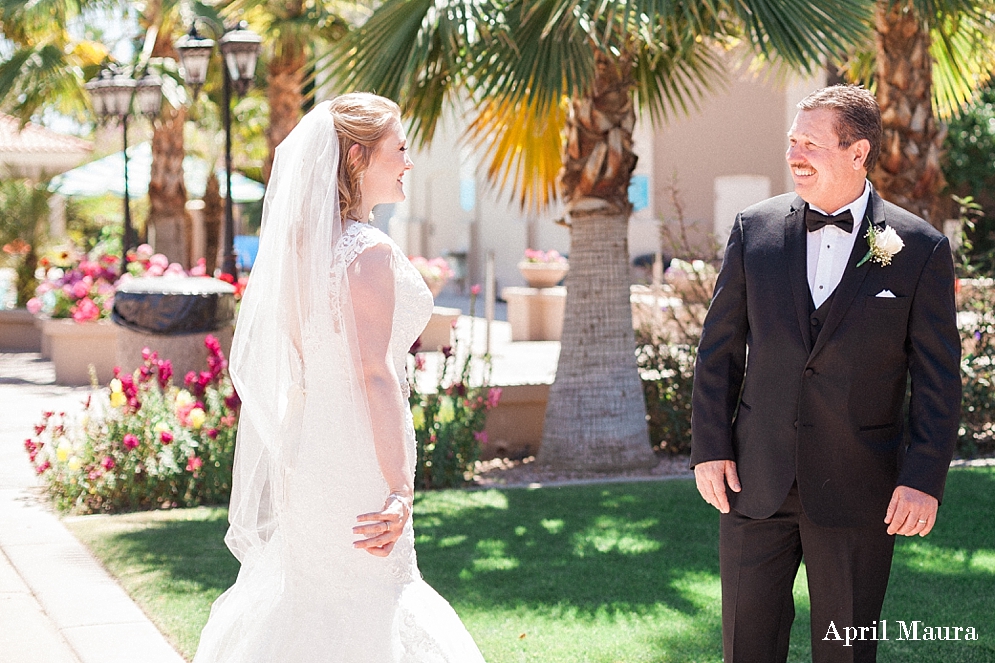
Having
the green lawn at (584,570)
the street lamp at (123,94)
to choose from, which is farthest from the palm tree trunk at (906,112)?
the street lamp at (123,94)

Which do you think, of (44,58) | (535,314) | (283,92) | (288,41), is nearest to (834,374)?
(535,314)

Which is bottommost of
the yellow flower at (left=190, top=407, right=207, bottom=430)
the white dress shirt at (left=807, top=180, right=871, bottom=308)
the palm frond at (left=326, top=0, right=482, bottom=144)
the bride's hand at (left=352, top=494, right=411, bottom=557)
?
the yellow flower at (left=190, top=407, right=207, bottom=430)

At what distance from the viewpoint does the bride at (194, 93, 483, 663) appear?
2.91m

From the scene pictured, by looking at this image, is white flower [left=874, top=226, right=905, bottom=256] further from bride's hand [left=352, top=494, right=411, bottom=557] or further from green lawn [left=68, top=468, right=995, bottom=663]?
green lawn [left=68, top=468, right=995, bottom=663]

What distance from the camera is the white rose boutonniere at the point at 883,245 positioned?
117 inches

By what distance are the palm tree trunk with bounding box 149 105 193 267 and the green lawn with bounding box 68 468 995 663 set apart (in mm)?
12585

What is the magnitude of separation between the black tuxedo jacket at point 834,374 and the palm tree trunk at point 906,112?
234 inches

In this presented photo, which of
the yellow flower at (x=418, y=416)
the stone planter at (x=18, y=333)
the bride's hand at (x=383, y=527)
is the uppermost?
the bride's hand at (x=383, y=527)

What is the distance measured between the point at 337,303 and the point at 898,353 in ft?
4.77

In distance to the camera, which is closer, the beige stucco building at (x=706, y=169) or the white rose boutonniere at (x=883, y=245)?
the white rose boutonniere at (x=883, y=245)

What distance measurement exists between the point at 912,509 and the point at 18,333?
55.0ft

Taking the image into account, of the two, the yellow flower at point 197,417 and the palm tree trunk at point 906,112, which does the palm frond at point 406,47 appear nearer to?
the yellow flower at point 197,417

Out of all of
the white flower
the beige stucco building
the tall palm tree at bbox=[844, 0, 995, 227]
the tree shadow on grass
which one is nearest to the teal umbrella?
the beige stucco building

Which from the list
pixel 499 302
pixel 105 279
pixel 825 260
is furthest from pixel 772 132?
pixel 825 260
